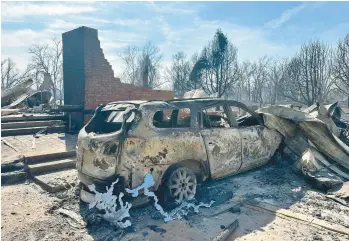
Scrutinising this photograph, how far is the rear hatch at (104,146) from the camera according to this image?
12.1ft

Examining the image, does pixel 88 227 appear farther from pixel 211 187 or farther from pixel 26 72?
pixel 26 72

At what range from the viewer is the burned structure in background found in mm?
9406

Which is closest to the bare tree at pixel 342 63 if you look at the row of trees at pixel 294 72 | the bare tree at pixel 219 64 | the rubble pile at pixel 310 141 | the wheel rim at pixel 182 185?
the row of trees at pixel 294 72

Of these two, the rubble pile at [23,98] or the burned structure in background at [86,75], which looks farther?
the rubble pile at [23,98]

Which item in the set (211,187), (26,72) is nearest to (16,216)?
(211,187)

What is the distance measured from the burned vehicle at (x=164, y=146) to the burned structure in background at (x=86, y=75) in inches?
204

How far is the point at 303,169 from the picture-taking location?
5391mm

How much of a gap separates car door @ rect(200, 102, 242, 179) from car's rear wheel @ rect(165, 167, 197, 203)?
50 cm

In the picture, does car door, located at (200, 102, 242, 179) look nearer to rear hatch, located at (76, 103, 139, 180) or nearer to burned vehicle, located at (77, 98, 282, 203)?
burned vehicle, located at (77, 98, 282, 203)

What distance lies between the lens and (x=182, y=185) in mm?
4242

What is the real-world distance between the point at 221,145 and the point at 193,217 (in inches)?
56.5

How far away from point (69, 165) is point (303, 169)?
5378mm

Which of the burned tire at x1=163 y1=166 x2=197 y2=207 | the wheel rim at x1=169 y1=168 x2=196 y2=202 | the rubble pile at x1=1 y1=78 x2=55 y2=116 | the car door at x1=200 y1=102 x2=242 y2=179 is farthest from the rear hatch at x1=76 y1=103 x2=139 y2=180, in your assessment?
the rubble pile at x1=1 y1=78 x2=55 y2=116

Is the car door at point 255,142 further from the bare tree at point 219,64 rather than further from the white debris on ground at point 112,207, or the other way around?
the bare tree at point 219,64
